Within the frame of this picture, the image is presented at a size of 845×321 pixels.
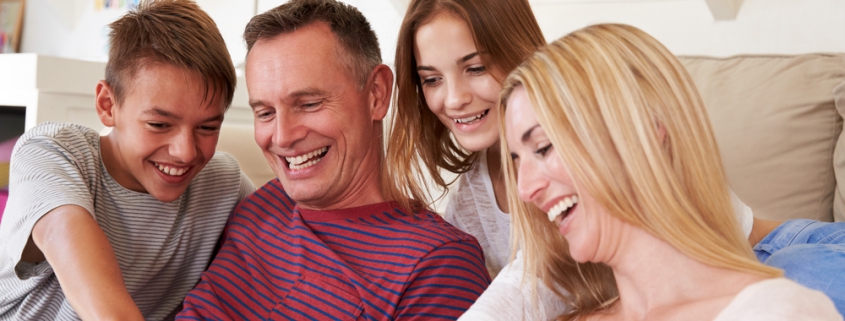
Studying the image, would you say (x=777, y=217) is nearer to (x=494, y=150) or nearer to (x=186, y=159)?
(x=494, y=150)

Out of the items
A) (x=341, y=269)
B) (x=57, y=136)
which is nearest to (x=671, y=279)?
(x=341, y=269)

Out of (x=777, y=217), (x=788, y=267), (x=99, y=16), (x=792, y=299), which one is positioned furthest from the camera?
(x=99, y=16)

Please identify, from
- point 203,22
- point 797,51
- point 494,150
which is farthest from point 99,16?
point 797,51

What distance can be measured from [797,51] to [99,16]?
3.07m

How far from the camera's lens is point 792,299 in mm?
716

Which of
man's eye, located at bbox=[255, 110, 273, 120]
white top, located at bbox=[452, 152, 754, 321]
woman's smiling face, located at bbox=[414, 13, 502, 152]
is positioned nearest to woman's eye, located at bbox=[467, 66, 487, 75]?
woman's smiling face, located at bbox=[414, 13, 502, 152]

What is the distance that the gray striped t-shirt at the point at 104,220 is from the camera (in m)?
1.27

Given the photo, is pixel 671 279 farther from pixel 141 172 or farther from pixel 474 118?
pixel 141 172

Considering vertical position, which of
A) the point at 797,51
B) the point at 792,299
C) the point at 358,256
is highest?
the point at 797,51

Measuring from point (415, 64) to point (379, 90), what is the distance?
5.6 inches

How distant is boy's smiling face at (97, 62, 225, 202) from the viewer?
1336 mm

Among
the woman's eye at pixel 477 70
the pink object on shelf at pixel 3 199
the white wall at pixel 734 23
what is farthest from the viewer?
the pink object on shelf at pixel 3 199

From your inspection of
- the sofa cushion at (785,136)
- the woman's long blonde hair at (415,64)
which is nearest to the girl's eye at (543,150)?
the woman's long blonde hair at (415,64)

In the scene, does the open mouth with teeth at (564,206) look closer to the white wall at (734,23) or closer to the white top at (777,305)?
the white top at (777,305)
